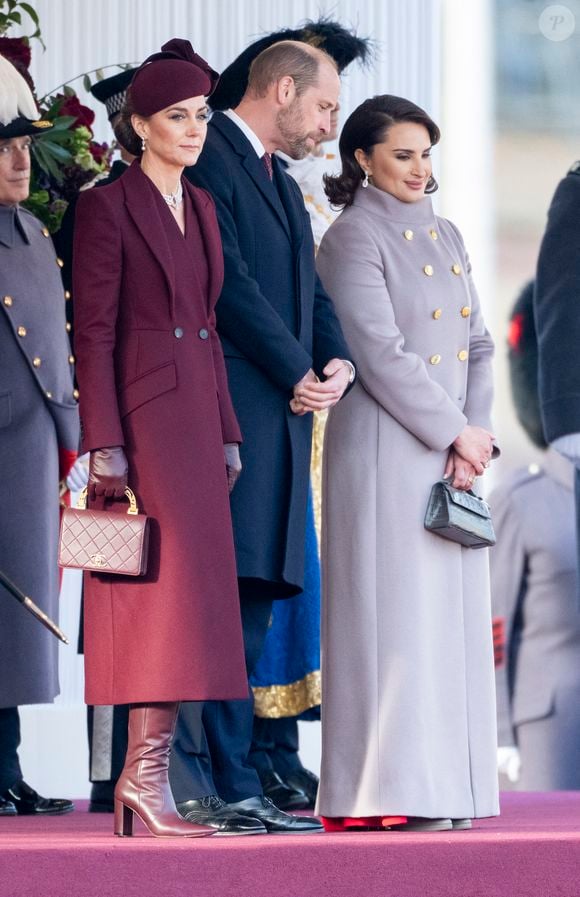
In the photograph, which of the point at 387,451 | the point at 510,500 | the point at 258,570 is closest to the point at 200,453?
the point at 258,570

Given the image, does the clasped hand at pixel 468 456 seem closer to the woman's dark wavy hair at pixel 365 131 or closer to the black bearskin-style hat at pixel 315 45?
the woman's dark wavy hair at pixel 365 131

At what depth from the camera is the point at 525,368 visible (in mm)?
6570

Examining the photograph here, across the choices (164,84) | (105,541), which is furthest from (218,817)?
(164,84)

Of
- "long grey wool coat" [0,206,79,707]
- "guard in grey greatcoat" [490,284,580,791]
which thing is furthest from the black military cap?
"guard in grey greatcoat" [490,284,580,791]

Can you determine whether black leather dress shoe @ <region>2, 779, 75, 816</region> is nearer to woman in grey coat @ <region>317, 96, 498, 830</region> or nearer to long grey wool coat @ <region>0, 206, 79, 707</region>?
long grey wool coat @ <region>0, 206, 79, 707</region>

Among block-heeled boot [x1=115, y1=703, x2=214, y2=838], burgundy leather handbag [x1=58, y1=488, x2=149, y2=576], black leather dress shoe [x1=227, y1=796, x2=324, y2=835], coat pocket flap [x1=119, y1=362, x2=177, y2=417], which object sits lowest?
black leather dress shoe [x1=227, y1=796, x2=324, y2=835]

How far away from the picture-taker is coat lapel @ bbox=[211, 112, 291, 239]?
3.77 m

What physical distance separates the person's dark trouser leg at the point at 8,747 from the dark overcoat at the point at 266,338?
0.96m

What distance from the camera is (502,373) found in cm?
659

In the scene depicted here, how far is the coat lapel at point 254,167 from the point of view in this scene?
377 cm

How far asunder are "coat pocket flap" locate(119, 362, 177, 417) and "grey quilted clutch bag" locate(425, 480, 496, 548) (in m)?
0.70

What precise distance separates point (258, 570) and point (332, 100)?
109cm

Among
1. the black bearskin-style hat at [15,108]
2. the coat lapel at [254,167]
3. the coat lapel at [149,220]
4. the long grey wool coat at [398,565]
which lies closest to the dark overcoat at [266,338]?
the coat lapel at [254,167]

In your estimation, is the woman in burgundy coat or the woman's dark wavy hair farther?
the woman's dark wavy hair
